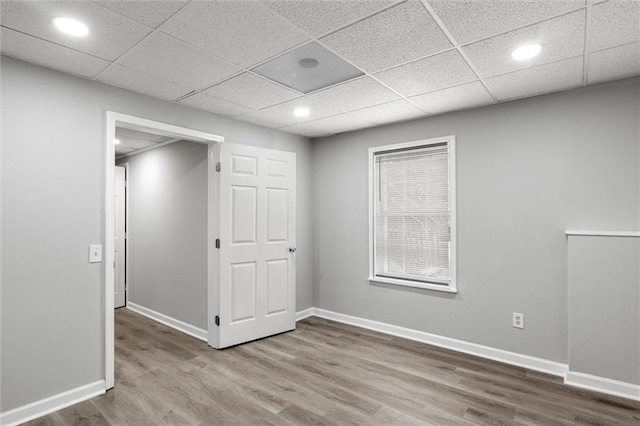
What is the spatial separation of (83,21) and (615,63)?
3.36 metres

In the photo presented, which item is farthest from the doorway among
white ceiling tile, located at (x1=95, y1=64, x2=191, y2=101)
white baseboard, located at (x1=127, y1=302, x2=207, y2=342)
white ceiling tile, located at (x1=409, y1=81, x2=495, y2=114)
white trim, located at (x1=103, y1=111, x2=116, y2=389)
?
white ceiling tile, located at (x1=409, y1=81, x2=495, y2=114)

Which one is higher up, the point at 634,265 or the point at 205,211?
the point at 205,211

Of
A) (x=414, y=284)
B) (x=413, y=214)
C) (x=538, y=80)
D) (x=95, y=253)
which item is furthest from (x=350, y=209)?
(x=95, y=253)

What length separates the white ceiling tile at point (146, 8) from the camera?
1.71m

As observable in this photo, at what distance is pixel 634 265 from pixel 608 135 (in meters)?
1.01

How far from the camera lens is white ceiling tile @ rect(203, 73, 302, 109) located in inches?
107

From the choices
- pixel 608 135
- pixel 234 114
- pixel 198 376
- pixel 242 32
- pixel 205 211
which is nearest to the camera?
pixel 242 32

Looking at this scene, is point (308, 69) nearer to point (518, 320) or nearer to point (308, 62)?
point (308, 62)

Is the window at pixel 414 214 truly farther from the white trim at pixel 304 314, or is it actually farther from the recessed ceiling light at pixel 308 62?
the recessed ceiling light at pixel 308 62

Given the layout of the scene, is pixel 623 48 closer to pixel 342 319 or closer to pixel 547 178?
pixel 547 178

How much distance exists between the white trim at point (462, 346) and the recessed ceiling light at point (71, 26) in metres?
3.73

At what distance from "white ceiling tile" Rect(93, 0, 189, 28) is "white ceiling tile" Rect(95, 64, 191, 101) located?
0.75 metres

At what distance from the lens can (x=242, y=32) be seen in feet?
6.55

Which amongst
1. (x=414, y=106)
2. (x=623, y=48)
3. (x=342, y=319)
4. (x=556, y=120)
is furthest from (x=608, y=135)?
(x=342, y=319)
